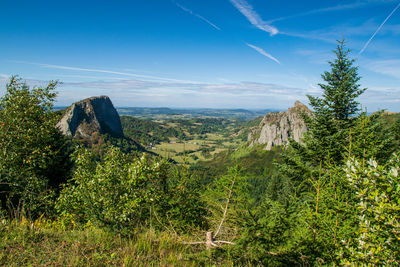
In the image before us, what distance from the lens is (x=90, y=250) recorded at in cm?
372

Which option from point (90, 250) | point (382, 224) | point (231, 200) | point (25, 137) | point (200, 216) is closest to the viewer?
point (382, 224)

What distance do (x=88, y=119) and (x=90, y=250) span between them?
18870 cm

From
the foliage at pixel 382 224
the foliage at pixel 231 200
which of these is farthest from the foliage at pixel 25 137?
the foliage at pixel 382 224

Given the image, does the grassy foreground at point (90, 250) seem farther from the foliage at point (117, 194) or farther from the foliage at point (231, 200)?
the foliage at point (117, 194)

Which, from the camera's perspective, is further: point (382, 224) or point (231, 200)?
point (231, 200)

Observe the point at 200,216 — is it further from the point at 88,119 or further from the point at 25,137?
the point at 88,119

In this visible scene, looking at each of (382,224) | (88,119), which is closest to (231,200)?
(382,224)

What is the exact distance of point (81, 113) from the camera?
164750 mm

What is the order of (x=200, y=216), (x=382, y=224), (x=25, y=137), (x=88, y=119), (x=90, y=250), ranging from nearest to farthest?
(x=382, y=224) < (x=90, y=250) < (x=200, y=216) < (x=25, y=137) < (x=88, y=119)

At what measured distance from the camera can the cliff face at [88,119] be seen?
14962 cm

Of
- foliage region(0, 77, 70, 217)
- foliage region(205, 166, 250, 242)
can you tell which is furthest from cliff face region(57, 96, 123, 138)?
foliage region(205, 166, 250, 242)

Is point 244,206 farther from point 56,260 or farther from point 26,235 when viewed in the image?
point 26,235

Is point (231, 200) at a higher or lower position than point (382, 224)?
lower

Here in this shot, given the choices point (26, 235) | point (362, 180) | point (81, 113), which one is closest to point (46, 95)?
point (26, 235)
